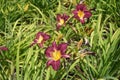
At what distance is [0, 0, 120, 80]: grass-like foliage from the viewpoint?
1.96m

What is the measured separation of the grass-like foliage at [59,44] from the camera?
1958 millimetres

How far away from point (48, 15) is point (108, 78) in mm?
1340

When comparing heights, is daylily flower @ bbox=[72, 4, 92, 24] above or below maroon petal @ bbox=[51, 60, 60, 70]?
above

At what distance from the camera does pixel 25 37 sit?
8.44 feet

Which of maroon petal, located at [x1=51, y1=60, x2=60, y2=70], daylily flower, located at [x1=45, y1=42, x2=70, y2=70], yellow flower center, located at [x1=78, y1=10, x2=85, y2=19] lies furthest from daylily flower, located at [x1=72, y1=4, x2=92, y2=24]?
maroon petal, located at [x1=51, y1=60, x2=60, y2=70]

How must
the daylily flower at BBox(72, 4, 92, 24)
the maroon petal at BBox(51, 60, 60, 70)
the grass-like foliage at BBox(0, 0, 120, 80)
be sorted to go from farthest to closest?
the daylily flower at BBox(72, 4, 92, 24) → the grass-like foliage at BBox(0, 0, 120, 80) → the maroon petal at BBox(51, 60, 60, 70)

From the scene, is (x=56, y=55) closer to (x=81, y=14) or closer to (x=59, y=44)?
(x=59, y=44)

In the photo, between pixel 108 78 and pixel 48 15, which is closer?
pixel 108 78

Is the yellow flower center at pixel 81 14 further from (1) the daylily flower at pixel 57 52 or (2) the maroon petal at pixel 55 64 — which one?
(2) the maroon petal at pixel 55 64

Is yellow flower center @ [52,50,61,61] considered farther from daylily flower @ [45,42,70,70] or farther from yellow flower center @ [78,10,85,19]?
yellow flower center @ [78,10,85,19]

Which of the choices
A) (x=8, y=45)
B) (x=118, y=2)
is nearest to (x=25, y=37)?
(x=8, y=45)

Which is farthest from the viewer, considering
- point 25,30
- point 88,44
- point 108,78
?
point 25,30

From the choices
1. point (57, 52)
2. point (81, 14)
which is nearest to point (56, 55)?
point (57, 52)

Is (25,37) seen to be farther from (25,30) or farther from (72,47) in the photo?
(72,47)
